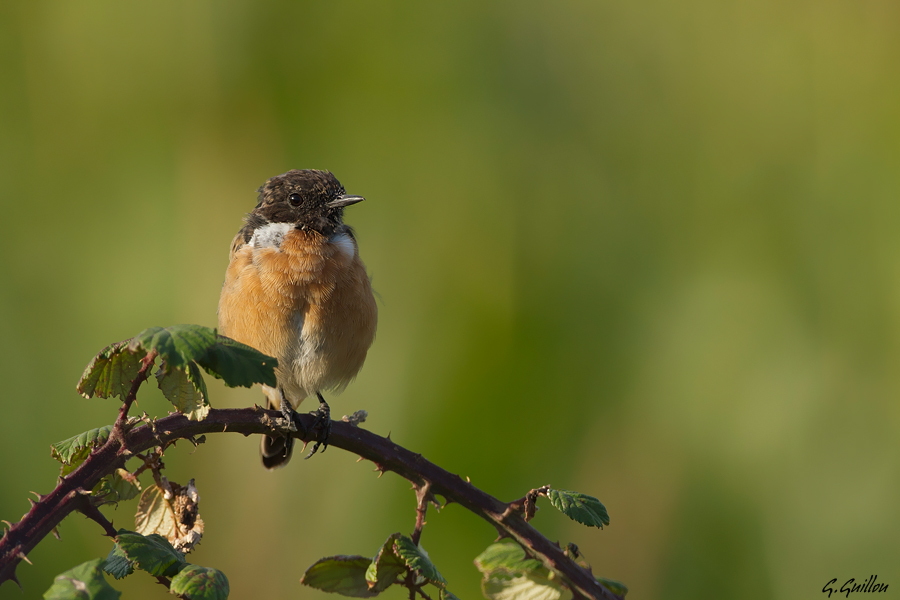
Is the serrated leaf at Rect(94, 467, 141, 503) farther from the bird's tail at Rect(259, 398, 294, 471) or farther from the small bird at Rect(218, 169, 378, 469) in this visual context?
the bird's tail at Rect(259, 398, 294, 471)

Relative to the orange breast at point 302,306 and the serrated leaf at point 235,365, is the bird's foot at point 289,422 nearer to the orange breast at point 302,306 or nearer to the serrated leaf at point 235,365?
the orange breast at point 302,306

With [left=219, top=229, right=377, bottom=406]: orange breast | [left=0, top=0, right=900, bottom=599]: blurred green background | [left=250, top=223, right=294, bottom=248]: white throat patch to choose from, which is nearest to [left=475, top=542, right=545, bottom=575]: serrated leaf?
[left=219, top=229, right=377, bottom=406]: orange breast

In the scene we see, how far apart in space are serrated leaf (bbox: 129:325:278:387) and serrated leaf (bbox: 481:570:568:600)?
669 millimetres

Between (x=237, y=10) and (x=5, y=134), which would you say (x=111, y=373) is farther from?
(x=5, y=134)

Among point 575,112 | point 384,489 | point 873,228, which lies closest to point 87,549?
point 384,489

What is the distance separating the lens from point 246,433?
5.61 feet

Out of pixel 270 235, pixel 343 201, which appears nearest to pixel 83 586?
pixel 270 235

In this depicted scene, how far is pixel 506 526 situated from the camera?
64.9 inches

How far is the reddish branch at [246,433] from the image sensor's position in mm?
1304

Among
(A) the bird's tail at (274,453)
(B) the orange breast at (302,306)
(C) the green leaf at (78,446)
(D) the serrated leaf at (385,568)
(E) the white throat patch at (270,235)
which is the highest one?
(E) the white throat patch at (270,235)

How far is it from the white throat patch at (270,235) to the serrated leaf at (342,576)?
6.60 feet

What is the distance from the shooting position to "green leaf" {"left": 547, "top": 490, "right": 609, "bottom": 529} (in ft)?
5.29

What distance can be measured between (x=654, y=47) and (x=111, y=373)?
3.50 meters
